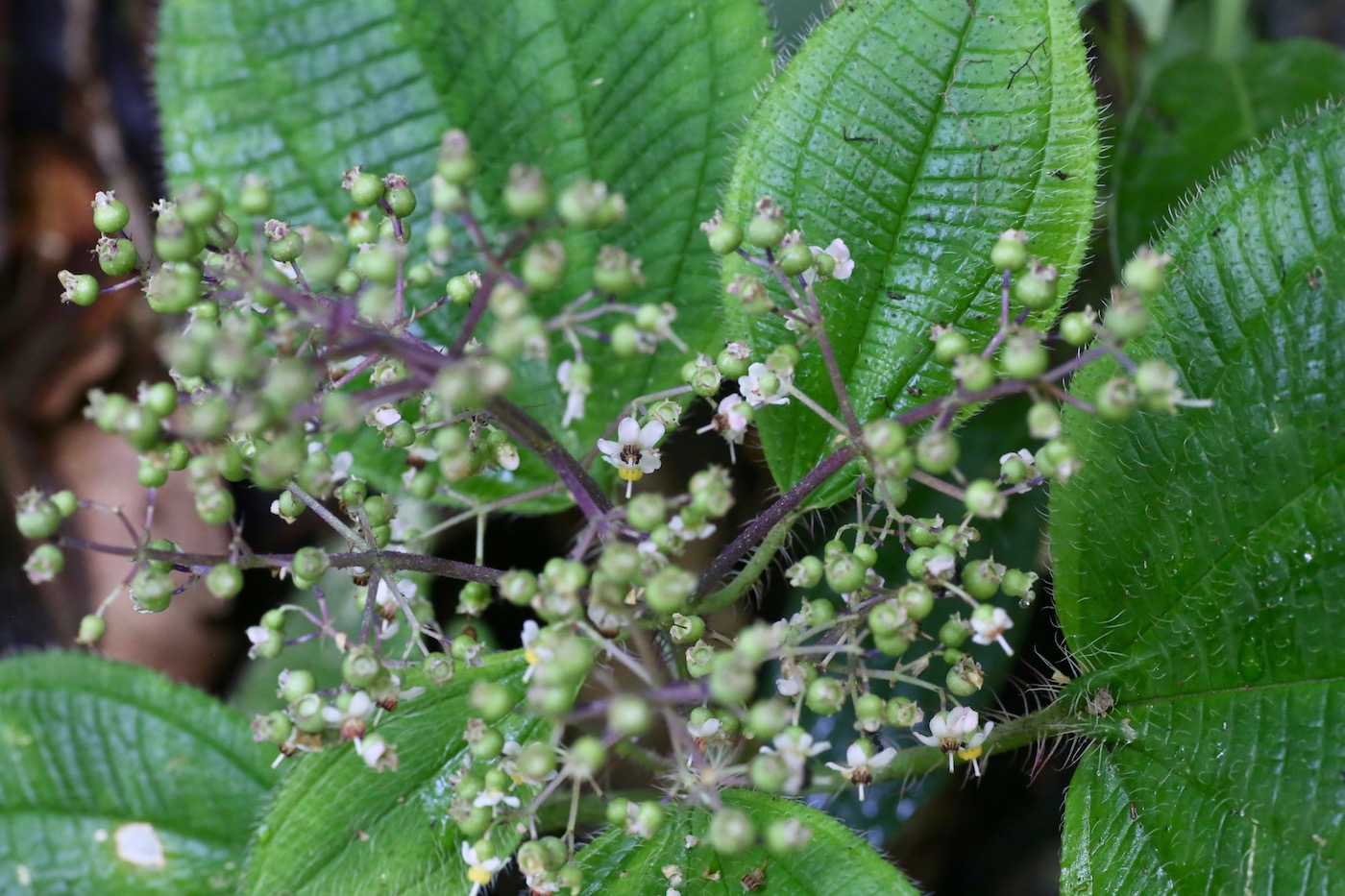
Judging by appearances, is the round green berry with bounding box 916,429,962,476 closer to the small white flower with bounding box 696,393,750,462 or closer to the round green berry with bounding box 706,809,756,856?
the small white flower with bounding box 696,393,750,462

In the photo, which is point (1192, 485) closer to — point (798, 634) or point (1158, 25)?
point (798, 634)

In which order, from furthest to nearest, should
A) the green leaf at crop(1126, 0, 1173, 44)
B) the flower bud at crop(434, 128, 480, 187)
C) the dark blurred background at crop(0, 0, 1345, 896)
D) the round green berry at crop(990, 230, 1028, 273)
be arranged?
1. the dark blurred background at crop(0, 0, 1345, 896)
2. the green leaf at crop(1126, 0, 1173, 44)
3. the round green berry at crop(990, 230, 1028, 273)
4. the flower bud at crop(434, 128, 480, 187)

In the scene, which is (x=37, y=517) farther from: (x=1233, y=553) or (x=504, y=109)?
(x=1233, y=553)

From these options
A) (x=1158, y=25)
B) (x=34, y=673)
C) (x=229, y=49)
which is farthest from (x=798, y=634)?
(x=1158, y=25)

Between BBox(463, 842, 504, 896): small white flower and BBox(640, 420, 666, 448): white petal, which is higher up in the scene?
BBox(640, 420, 666, 448): white petal

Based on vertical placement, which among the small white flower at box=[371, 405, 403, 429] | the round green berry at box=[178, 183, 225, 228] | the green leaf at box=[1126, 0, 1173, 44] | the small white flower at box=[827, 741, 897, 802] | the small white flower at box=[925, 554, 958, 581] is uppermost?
the round green berry at box=[178, 183, 225, 228]

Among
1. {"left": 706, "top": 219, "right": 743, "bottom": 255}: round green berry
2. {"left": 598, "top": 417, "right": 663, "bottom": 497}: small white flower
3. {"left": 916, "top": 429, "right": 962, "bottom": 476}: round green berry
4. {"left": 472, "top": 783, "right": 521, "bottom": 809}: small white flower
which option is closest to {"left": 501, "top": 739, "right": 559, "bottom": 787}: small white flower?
{"left": 472, "top": 783, "right": 521, "bottom": 809}: small white flower

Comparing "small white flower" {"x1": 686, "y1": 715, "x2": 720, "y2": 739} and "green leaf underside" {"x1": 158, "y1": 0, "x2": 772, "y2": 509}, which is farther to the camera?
"green leaf underside" {"x1": 158, "y1": 0, "x2": 772, "y2": 509}
